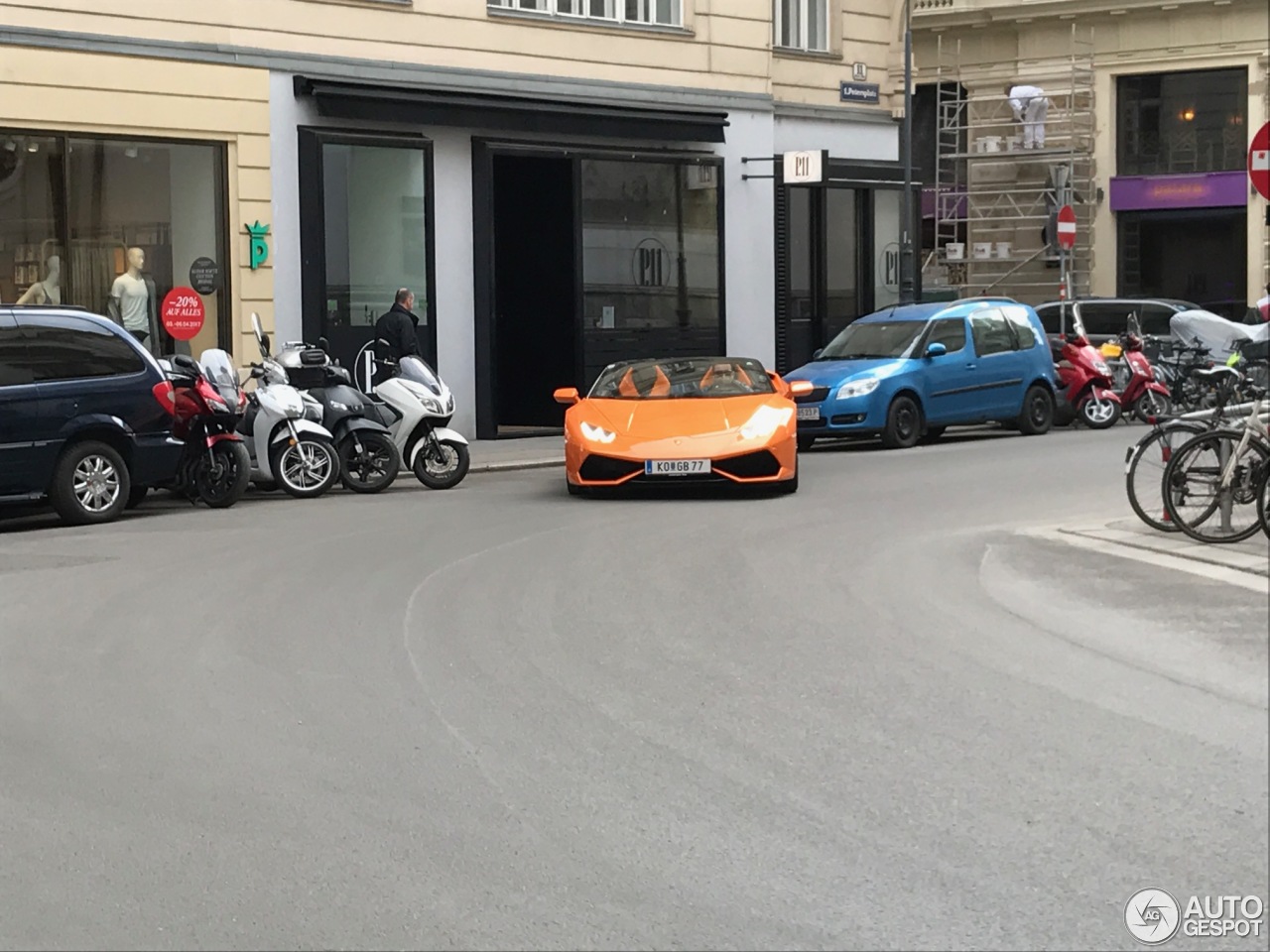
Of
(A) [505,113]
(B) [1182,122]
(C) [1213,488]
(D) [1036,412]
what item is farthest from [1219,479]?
(B) [1182,122]

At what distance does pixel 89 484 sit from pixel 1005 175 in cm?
3317

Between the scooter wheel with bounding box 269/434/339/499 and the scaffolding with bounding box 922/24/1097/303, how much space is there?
91.9 feet

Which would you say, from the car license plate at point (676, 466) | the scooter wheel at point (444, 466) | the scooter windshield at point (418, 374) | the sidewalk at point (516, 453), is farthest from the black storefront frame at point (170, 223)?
the car license plate at point (676, 466)

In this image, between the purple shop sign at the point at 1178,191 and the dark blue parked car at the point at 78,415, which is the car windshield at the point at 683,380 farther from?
the purple shop sign at the point at 1178,191

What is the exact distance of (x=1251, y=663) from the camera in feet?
4.92

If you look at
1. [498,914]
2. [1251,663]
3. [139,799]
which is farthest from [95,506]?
[1251,663]

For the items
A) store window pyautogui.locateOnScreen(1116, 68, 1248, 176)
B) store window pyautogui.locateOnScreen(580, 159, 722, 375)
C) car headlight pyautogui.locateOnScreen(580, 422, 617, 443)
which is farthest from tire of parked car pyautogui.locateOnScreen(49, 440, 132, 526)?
store window pyautogui.locateOnScreen(1116, 68, 1248, 176)

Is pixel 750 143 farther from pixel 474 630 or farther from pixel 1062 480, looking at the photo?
pixel 474 630

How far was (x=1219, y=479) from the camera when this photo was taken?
4.24 meters

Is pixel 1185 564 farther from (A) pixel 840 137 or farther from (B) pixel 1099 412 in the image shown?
(A) pixel 840 137

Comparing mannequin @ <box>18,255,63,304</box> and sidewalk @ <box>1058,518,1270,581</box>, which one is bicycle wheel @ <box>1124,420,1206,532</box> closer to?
sidewalk @ <box>1058,518,1270,581</box>

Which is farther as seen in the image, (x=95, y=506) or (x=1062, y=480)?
(x=1062, y=480)

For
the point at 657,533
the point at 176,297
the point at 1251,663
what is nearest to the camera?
the point at 1251,663

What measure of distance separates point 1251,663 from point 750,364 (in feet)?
53.3
